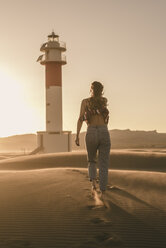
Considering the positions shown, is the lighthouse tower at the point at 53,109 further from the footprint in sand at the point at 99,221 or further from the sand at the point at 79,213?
the footprint in sand at the point at 99,221

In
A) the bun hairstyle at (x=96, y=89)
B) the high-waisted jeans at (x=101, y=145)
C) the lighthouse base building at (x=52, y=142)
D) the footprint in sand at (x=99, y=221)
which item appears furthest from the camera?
the lighthouse base building at (x=52, y=142)

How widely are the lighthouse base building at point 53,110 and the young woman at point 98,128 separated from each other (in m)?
26.6

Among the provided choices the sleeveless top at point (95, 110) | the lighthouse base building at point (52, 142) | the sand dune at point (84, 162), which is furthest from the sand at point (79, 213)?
the lighthouse base building at point (52, 142)

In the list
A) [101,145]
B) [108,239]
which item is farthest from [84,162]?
[108,239]

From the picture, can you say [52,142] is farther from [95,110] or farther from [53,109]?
[95,110]

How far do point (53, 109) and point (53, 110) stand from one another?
0.29ft

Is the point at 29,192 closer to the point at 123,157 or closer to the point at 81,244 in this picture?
the point at 81,244

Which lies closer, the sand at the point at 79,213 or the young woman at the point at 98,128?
the sand at the point at 79,213

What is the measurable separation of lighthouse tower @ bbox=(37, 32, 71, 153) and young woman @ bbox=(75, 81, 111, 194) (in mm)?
26627

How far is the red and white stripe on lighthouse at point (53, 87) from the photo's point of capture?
111 feet

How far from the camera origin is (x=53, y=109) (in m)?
34.4

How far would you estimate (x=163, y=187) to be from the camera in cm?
912

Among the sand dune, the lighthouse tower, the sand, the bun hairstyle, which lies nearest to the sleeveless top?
the bun hairstyle

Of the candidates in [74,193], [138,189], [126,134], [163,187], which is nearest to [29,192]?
[74,193]
